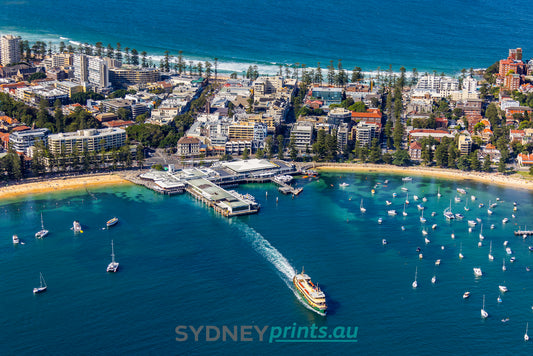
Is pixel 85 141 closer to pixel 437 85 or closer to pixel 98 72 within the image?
pixel 98 72

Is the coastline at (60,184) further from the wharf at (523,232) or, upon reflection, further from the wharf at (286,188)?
the wharf at (523,232)

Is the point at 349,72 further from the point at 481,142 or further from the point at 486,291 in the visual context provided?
the point at 486,291

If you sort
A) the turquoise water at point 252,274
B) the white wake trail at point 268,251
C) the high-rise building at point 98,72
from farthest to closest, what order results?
the high-rise building at point 98,72 < the white wake trail at point 268,251 < the turquoise water at point 252,274

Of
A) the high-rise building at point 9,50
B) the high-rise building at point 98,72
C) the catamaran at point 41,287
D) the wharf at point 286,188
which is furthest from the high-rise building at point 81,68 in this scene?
the catamaran at point 41,287

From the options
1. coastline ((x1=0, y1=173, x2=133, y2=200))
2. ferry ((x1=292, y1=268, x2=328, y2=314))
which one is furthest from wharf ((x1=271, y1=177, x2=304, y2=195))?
ferry ((x1=292, y1=268, x2=328, y2=314))

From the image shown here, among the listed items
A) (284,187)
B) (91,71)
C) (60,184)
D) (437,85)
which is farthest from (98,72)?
(437,85)
